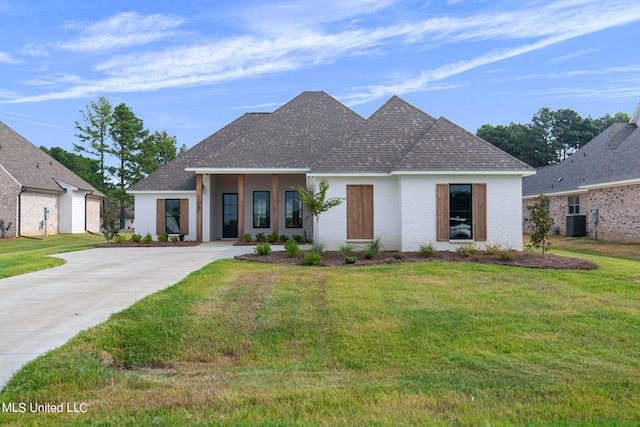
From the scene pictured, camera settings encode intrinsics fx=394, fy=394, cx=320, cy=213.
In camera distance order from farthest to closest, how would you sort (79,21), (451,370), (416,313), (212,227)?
(212,227), (79,21), (416,313), (451,370)

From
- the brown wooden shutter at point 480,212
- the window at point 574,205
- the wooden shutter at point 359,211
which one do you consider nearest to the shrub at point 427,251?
the brown wooden shutter at point 480,212

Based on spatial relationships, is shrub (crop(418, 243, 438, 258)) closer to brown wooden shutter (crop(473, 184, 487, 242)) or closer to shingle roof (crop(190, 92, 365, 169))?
brown wooden shutter (crop(473, 184, 487, 242))

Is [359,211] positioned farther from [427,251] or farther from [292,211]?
[292,211]

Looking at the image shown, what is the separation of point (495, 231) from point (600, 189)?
46.5 ft

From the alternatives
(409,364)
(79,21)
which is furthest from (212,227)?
(409,364)

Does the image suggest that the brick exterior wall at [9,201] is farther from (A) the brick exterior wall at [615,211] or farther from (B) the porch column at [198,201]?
(A) the brick exterior wall at [615,211]

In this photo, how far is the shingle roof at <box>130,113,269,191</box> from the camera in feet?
69.5

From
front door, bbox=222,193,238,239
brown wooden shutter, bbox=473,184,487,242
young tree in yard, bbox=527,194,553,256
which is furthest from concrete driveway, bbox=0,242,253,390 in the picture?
young tree in yard, bbox=527,194,553,256

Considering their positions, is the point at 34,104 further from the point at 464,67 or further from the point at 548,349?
the point at 548,349

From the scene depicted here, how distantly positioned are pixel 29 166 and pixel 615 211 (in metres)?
38.9

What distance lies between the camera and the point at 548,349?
5.27 meters

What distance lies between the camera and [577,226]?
80.6ft

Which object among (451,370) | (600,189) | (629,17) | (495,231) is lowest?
(451,370)

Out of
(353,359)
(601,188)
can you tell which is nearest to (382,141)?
(353,359)
